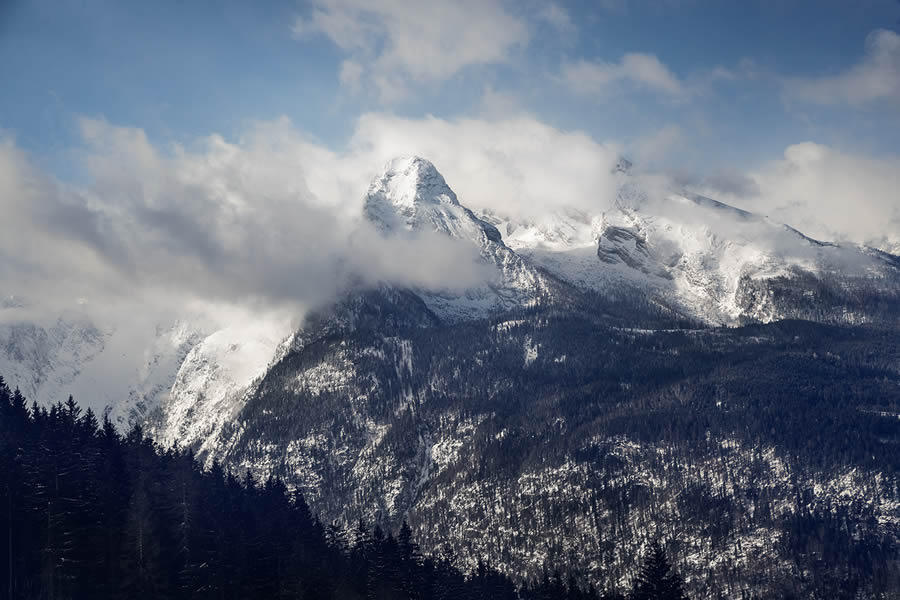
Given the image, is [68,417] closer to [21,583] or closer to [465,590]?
[21,583]

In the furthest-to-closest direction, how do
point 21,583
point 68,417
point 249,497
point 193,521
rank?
point 249,497 < point 68,417 < point 193,521 < point 21,583

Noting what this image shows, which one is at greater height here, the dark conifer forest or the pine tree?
the dark conifer forest

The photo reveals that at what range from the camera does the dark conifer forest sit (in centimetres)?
10538

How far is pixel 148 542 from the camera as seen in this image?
363ft

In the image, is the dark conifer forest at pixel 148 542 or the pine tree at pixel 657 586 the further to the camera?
Answer: the pine tree at pixel 657 586

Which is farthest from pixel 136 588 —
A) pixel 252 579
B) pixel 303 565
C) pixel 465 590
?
pixel 465 590

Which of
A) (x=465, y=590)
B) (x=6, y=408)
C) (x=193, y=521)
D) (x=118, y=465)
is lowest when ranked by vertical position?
(x=465, y=590)

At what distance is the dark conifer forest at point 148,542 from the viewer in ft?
346

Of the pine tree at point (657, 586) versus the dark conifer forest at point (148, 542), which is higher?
the dark conifer forest at point (148, 542)

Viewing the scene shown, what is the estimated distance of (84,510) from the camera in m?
110

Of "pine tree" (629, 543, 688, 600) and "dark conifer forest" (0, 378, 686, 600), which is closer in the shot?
"dark conifer forest" (0, 378, 686, 600)

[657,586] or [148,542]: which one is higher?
[148,542]

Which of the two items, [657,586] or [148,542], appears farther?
[657,586]

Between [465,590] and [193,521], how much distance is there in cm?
4959
